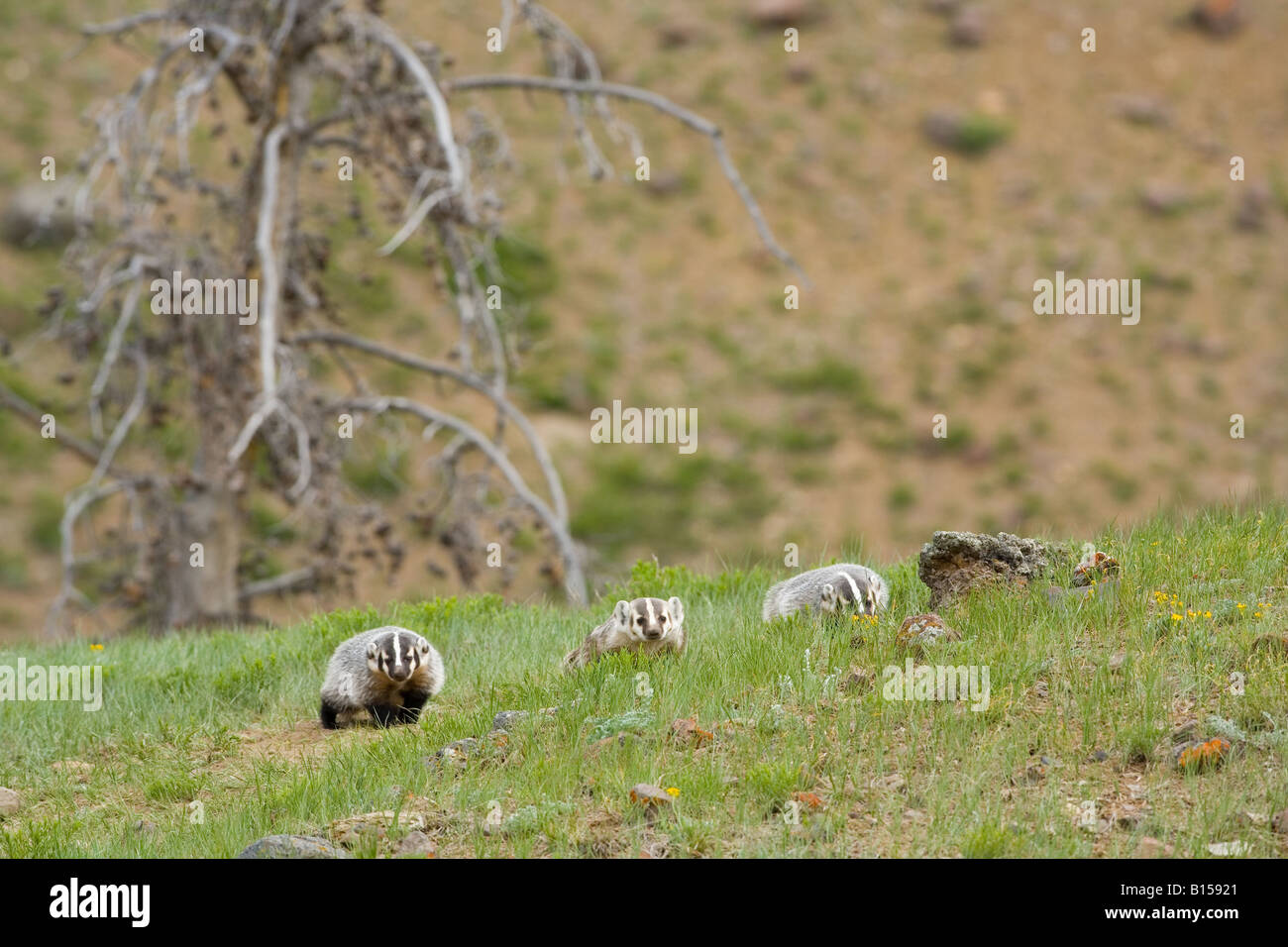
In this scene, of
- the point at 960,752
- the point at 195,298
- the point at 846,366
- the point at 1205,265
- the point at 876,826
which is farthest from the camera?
the point at 1205,265

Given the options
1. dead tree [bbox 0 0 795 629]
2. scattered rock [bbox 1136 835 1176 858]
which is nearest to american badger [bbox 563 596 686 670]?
scattered rock [bbox 1136 835 1176 858]

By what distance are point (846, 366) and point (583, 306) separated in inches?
235

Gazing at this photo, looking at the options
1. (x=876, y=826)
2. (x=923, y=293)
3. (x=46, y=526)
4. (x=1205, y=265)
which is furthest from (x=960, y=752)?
(x=1205, y=265)

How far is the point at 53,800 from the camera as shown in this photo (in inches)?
301

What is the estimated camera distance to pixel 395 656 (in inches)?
314

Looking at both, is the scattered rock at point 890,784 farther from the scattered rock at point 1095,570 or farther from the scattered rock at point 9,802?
the scattered rock at point 9,802

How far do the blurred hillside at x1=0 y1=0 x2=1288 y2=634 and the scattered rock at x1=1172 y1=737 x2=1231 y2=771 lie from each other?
19.1m

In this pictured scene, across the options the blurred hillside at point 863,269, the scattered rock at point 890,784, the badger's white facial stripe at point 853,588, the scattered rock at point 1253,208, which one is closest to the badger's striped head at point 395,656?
the badger's white facial stripe at point 853,588

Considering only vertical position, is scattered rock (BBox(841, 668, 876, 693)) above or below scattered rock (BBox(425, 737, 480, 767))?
above

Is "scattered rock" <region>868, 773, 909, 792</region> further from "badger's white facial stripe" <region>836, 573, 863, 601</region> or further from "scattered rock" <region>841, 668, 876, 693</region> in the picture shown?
"badger's white facial stripe" <region>836, 573, 863, 601</region>

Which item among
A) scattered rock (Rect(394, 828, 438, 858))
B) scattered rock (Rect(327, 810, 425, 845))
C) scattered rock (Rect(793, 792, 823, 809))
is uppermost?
scattered rock (Rect(793, 792, 823, 809))

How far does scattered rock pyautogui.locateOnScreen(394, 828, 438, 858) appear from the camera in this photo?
6.03 metres

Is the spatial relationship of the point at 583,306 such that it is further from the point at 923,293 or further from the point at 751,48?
the point at 751,48

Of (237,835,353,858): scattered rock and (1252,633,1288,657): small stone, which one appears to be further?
(1252,633,1288,657): small stone
